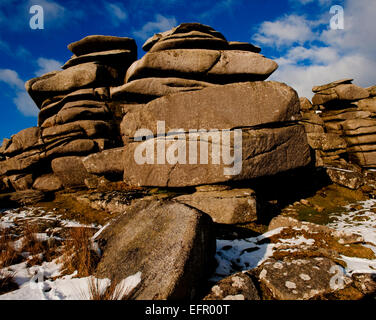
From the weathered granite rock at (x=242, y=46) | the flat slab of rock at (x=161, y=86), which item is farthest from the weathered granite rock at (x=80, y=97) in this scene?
the weathered granite rock at (x=242, y=46)

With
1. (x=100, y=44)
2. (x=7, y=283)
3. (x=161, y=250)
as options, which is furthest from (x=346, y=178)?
(x=100, y=44)

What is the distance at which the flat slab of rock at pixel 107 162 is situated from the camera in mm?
10805

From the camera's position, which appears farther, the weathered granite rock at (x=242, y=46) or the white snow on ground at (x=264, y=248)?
the weathered granite rock at (x=242, y=46)

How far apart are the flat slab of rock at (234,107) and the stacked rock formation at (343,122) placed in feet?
37.6

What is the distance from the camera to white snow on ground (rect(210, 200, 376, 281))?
4.63 m

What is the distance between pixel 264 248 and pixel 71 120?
13412 millimetres

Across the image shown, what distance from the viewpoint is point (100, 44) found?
14688 millimetres

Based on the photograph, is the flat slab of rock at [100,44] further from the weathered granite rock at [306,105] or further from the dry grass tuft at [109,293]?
the weathered granite rock at [306,105]

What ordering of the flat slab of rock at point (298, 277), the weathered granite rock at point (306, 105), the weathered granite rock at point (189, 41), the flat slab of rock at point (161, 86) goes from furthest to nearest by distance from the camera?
the weathered granite rock at point (306, 105) < the weathered granite rock at point (189, 41) < the flat slab of rock at point (161, 86) < the flat slab of rock at point (298, 277)

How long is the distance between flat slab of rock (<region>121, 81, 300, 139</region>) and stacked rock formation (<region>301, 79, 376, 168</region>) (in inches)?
451

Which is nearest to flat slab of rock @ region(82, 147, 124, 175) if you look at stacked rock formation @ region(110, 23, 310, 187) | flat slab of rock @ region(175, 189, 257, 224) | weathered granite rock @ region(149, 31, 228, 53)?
stacked rock formation @ region(110, 23, 310, 187)

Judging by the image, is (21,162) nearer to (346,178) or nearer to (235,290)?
(235,290)
